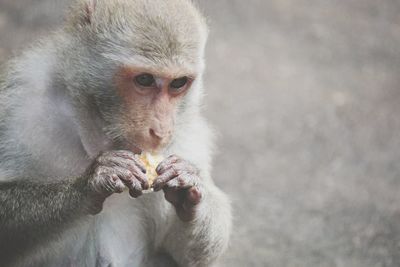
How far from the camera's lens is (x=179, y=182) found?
4855 mm

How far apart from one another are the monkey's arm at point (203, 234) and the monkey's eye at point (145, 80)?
101 cm

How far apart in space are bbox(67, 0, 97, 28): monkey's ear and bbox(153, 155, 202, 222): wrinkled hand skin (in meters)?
1.02

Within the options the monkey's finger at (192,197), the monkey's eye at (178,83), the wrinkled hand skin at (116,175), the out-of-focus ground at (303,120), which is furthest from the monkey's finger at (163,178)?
the out-of-focus ground at (303,120)

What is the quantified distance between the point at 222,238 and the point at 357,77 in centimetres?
571

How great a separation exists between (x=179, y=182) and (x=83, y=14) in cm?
124

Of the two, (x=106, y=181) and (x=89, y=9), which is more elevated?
(x=89, y=9)

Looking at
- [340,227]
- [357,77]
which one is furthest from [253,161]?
[357,77]

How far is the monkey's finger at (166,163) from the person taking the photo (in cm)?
479

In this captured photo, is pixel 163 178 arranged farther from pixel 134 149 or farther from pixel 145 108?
pixel 145 108

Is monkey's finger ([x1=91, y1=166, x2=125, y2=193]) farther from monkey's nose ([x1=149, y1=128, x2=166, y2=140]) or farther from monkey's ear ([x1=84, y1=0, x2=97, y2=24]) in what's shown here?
monkey's ear ([x1=84, y1=0, x2=97, y2=24])

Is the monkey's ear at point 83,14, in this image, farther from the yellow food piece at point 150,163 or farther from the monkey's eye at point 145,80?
the yellow food piece at point 150,163

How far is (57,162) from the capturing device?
5.16m

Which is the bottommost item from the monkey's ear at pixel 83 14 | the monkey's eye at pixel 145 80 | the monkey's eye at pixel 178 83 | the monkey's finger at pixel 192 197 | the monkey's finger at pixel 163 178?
the monkey's finger at pixel 192 197

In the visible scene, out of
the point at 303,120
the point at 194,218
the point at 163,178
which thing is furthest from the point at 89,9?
the point at 303,120
